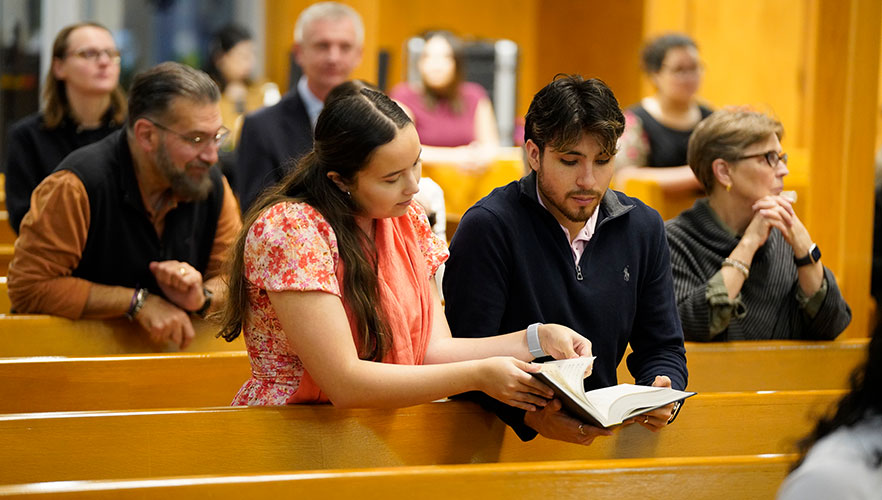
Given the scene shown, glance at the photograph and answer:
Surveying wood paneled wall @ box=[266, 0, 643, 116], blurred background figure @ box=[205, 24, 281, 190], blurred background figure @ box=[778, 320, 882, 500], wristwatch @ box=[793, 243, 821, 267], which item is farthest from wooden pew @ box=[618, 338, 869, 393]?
wood paneled wall @ box=[266, 0, 643, 116]

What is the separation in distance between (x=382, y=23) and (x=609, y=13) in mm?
1997

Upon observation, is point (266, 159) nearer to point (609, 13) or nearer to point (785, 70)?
point (785, 70)

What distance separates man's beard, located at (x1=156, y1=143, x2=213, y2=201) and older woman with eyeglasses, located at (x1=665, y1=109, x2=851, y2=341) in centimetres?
141

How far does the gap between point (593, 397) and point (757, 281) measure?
1239mm

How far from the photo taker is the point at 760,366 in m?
2.86

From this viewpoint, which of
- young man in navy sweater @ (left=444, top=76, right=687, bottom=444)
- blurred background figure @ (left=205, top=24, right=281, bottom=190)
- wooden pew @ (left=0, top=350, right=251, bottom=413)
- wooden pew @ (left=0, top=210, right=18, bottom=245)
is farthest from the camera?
blurred background figure @ (left=205, top=24, right=281, bottom=190)

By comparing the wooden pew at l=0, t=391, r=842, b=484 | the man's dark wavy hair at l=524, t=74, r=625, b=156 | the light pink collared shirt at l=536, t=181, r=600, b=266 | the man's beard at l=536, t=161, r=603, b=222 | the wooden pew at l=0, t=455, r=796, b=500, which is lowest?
the wooden pew at l=0, t=391, r=842, b=484

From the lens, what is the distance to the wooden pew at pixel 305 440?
6.40 ft

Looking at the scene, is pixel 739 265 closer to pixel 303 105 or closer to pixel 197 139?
pixel 197 139

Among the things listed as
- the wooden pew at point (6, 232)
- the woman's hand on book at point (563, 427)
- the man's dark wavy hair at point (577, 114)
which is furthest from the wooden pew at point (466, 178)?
the woman's hand on book at point (563, 427)

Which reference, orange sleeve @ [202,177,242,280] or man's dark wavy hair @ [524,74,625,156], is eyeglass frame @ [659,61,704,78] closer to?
orange sleeve @ [202,177,242,280]

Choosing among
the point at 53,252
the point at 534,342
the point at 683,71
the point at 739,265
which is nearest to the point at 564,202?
the point at 534,342

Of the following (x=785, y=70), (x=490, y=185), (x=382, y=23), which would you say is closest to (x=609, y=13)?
(x=382, y=23)

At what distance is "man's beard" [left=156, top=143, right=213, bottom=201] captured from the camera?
3.04 meters
